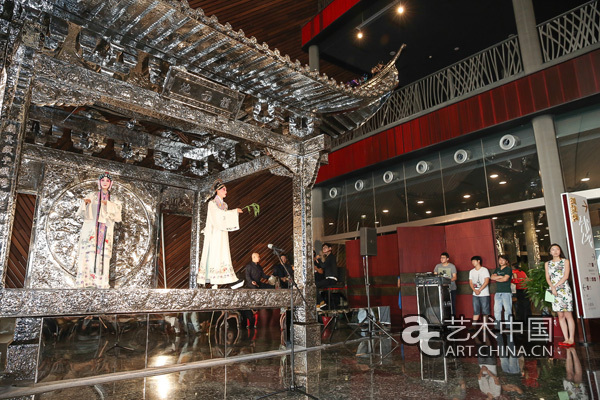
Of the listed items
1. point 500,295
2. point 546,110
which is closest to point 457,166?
point 546,110

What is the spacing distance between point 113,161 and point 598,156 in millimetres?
7278

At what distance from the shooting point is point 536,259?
6.82 m

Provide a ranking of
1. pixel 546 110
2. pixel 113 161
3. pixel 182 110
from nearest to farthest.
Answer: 1. pixel 182 110
2. pixel 113 161
3. pixel 546 110

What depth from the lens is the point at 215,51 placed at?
11.5 feet

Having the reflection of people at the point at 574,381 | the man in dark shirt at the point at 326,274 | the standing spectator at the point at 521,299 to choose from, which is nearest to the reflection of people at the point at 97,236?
the man in dark shirt at the point at 326,274

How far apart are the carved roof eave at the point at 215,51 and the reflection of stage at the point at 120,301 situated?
80.8 inches

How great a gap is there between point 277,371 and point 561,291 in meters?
3.79

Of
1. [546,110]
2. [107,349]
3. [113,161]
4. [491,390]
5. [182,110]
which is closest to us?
[491,390]

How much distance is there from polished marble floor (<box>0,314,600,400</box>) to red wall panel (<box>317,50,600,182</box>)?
3778 millimetres

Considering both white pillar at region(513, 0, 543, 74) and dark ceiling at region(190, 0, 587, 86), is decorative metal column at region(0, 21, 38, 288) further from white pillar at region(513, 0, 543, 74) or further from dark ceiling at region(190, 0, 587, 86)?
white pillar at region(513, 0, 543, 74)

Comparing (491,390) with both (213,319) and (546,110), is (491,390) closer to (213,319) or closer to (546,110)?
(213,319)

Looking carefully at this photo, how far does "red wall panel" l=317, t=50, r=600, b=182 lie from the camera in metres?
5.87

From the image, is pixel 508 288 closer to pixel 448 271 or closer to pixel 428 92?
pixel 448 271

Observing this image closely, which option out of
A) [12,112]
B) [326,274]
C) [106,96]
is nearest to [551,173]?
[326,274]
